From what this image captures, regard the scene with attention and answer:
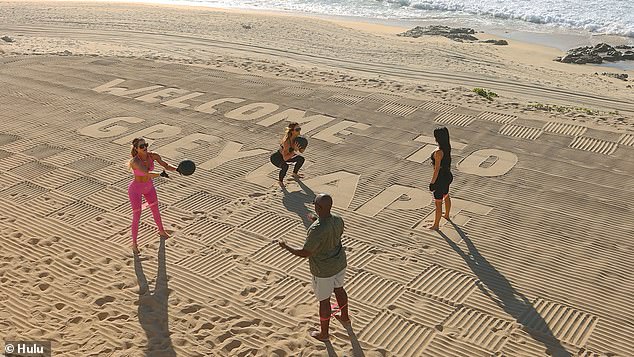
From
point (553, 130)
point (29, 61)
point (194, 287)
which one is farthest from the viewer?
point (29, 61)

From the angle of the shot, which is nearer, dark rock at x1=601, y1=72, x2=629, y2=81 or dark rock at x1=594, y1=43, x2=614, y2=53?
dark rock at x1=601, y1=72, x2=629, y2=81

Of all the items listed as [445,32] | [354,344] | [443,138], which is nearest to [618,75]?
[445,32]

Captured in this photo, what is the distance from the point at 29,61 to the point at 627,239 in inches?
681

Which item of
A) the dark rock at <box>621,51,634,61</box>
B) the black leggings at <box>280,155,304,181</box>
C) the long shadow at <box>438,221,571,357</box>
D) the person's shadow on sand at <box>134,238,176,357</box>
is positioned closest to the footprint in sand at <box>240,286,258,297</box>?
the person's shadow on sand at <box>134,238,176,357</box>

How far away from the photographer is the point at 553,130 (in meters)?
13.8

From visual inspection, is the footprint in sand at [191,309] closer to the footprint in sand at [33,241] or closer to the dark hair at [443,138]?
the footprint in sand at [33,241]

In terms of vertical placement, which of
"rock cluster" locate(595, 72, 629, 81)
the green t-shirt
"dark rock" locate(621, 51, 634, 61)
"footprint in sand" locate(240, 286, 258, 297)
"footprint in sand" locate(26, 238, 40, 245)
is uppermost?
the green t-shirt

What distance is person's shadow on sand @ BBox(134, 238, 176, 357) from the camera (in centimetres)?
679

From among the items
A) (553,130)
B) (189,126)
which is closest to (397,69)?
(553,130)

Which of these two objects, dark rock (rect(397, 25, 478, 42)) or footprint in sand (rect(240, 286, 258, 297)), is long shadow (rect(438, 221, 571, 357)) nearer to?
footprint in sand (rect(240, 286, 258, 297))

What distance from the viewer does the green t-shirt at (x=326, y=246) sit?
6.20 metres

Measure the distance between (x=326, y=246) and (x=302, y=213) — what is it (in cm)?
374

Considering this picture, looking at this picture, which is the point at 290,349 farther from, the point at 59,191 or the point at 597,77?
the point at 597,77

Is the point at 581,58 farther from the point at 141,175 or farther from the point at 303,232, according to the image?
the point at 141,175
